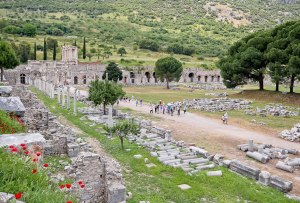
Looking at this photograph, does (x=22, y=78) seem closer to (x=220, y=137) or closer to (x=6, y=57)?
(x=6, y=57)

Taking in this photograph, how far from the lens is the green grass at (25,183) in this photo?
6059mm

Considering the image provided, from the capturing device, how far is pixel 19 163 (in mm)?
7449

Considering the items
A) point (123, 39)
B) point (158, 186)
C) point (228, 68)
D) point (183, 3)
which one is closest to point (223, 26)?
point (183, 3)

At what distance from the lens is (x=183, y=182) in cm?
1420

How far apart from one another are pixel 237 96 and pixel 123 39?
75249 millimetres

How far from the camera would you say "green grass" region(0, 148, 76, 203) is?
6.06 meters

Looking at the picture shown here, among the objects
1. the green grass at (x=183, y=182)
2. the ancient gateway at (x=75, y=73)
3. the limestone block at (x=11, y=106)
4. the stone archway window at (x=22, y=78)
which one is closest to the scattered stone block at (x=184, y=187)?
the green grass at (x=183, y=182)

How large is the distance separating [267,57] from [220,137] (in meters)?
26.0

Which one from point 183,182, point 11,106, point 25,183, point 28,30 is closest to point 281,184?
point 183,182

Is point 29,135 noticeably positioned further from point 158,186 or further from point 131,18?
point 131,18

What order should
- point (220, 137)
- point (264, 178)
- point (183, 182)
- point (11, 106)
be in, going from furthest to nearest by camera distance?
1. point (220, 137)
2. point (11, 106)
3. point (264, 178)
4. point (183, 182)

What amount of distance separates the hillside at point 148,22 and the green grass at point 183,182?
2834 inches

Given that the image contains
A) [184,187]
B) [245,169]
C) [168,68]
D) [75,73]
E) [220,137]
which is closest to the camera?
[184,187]

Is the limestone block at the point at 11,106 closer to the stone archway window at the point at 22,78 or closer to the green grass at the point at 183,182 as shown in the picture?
the green grass at the point at 183,182
